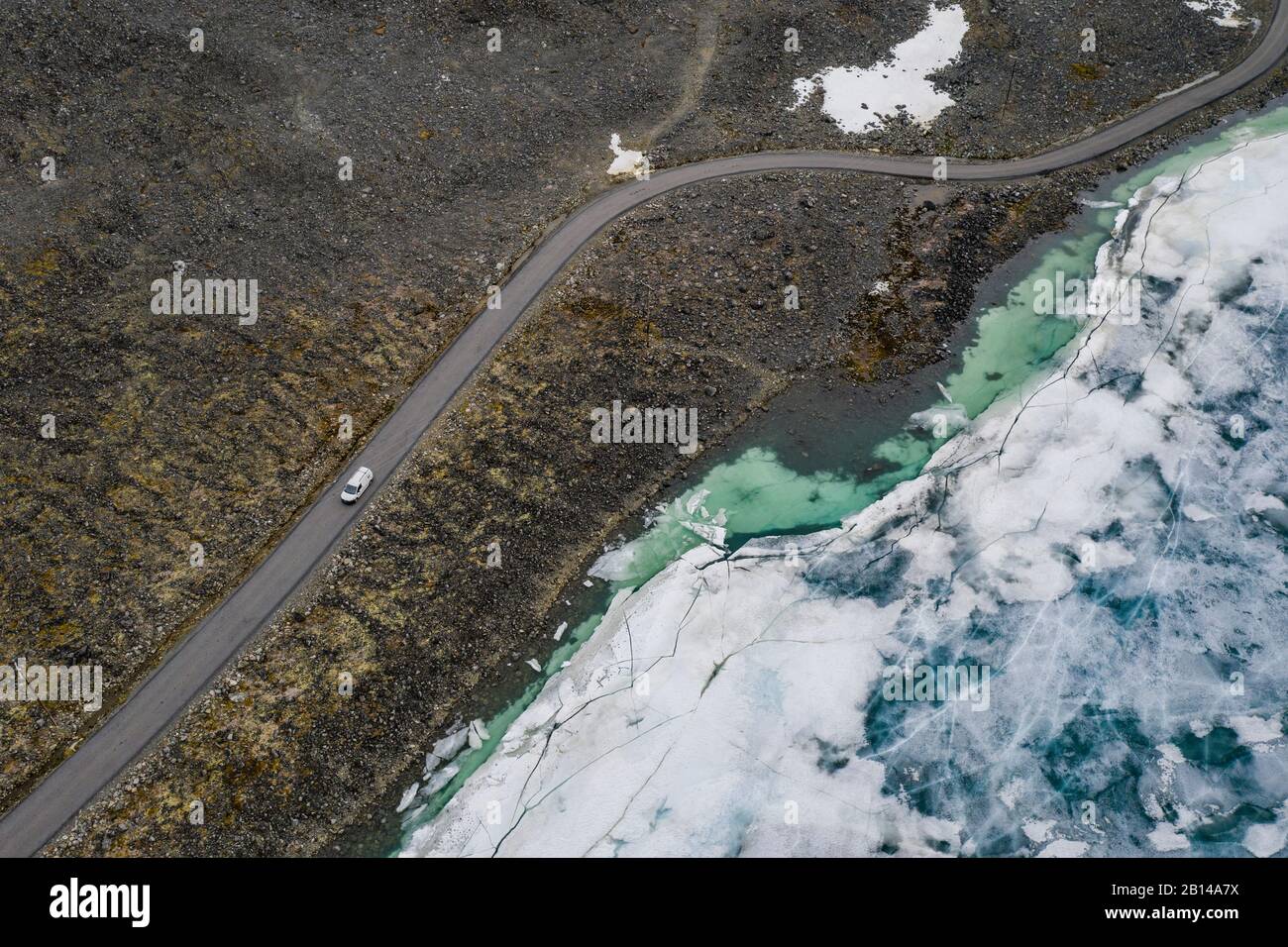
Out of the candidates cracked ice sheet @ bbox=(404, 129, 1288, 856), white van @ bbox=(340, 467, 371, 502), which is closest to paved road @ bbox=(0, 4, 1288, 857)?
white van @ bbox=(340, 467, 371, 502)

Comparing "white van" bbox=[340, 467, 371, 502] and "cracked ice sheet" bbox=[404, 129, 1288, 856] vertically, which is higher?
"white van" bbox=[340, 467, 371, 502]

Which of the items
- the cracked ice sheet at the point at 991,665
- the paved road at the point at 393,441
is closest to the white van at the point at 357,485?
the paved road at the point at 393,441

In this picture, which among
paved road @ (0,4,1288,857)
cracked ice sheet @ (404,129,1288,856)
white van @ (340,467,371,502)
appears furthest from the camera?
white van @ (340,467,371,502)

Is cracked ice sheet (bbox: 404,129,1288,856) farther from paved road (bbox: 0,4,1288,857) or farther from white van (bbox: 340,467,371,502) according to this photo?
white van (bbox: 340,467,371,502)

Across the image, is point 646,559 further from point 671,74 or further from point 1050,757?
point 671,74

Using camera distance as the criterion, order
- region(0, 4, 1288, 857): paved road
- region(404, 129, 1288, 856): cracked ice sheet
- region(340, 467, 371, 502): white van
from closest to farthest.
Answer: region(404, 129, 1288, 856): cracked ice sheet
region(0, 4, 1288, 857): paved road
region(340, 467, 371, 502): white van
